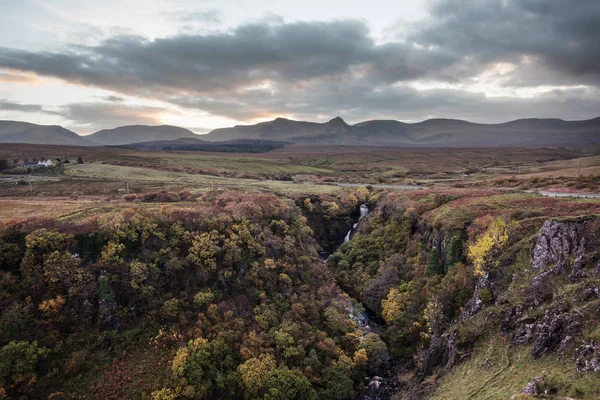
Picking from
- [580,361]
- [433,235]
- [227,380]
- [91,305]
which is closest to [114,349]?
[91,305]

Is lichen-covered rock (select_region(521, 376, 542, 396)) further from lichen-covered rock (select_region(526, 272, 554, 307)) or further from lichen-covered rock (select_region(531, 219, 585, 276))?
lichen-covered rock (select_region(531, 219, 585, 276))

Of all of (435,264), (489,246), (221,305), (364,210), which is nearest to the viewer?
(489,246)

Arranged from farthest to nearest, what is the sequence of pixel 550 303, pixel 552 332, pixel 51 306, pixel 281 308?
pixel 281 308
pixel 51 306
pixel 550 303
pixel 552 332

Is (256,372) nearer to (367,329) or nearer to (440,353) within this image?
(440,353)

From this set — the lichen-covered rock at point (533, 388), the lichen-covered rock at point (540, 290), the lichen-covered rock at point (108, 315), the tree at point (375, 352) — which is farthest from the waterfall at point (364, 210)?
the lichen-covered rock at point (533, 388)

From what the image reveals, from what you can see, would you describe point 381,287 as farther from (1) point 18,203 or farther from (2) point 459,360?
(1) point 18,203

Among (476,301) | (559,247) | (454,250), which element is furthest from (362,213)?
(559,247)

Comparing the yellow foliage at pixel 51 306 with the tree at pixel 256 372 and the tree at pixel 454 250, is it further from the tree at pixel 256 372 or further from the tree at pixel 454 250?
the tree at pixel 454 250
